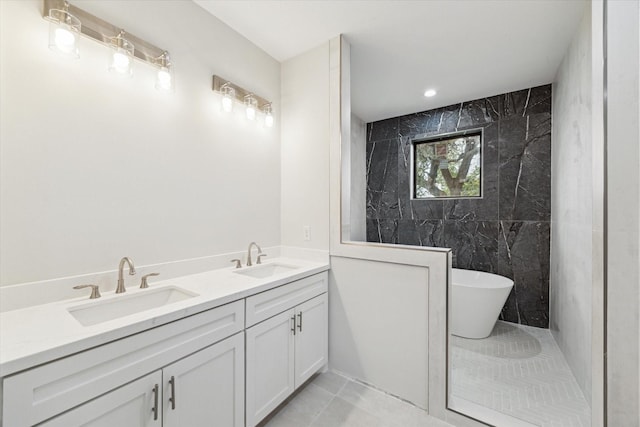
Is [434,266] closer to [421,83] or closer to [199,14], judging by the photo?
[421,83]

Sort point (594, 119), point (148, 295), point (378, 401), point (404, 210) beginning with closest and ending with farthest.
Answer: point (594, 119)
point (148, 295)
point (378, 401)
point (404, 210)

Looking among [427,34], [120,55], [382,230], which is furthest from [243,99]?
[382,230]

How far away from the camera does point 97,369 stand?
0.88 m

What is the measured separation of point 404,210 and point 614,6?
2.66 m

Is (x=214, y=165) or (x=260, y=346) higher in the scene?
(x=214, y=165)

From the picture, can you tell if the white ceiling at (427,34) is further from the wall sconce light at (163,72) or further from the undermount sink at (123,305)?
the undermount sink at (123,305)

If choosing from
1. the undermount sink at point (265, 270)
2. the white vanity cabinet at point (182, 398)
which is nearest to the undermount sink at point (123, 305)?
the white vanity cabinet at point (182, 398)

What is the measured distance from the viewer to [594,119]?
1.19 meters

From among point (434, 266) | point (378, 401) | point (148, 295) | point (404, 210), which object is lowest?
point (378, 401)

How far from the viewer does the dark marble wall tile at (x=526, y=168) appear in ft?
8.98

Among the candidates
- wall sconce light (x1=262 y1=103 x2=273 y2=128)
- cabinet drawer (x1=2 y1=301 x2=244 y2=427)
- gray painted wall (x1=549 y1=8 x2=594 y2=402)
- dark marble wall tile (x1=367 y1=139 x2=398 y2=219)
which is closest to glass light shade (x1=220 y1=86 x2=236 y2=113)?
wall sconce light (x1=262 y1=103 x2=273 y2=128)

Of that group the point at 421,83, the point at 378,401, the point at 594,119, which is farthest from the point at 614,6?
the point at 378,401

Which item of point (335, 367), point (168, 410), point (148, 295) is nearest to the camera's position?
point (168, 410)

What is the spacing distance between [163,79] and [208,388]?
1658 mm
